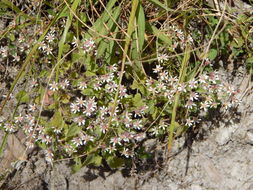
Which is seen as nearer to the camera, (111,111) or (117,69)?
(111,111)

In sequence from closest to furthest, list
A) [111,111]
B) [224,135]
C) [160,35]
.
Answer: [111,111] → [160,35] → [224,135]

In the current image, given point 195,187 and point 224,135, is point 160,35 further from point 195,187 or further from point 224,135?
point 195,187

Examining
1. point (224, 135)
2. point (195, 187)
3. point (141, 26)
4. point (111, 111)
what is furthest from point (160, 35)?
point (195, 187)

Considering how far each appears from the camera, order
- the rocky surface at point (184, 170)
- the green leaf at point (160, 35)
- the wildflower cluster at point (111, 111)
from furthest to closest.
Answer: the rocky surface at point (184, 170) → the green leaf at point (160, 35) → the wildflower cluster at point (111, 111)

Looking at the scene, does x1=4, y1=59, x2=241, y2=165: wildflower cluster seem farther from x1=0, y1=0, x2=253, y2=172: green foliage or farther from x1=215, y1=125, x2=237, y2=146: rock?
x1=215, y1=125, x2=237, y2=146: rock

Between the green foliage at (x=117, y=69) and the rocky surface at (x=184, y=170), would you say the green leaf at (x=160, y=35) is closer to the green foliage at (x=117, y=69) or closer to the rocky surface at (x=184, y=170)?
the green foliage at (x=117, y=69)

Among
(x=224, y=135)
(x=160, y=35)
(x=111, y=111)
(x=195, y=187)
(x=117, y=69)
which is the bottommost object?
(x=195, y=187)

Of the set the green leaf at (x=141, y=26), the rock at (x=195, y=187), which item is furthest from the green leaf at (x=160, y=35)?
the rock at (x=195, y=187)

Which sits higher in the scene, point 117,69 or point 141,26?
point 141,26

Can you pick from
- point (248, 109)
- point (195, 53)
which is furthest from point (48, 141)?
point (248, 109)

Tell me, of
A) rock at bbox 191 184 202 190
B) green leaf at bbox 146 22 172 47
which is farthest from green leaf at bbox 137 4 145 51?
rock at bbox 191 184 202 190

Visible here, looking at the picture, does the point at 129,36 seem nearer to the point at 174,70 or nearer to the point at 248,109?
the point at 174,70

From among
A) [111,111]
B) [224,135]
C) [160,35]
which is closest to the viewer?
[111,111]
